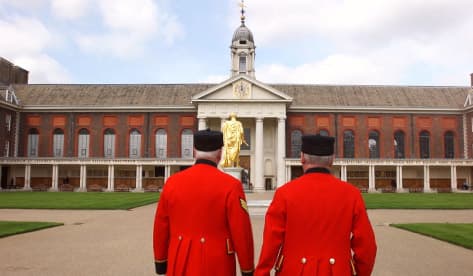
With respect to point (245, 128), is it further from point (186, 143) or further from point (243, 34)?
point (243, 34)

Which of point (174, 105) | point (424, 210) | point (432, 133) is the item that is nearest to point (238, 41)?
point (174, 105)

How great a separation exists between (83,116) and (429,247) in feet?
173

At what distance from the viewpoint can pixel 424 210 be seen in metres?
25.0

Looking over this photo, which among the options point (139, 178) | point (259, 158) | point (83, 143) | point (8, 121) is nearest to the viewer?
point (259, 158)

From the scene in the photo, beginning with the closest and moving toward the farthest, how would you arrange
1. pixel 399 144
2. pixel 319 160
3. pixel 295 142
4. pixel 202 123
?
1. pixel 319 160
2. pixel 202 123
3. pixel 295 142
4. pixel 399 144

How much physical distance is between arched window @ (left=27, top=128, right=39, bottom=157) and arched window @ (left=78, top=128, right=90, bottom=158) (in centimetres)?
543

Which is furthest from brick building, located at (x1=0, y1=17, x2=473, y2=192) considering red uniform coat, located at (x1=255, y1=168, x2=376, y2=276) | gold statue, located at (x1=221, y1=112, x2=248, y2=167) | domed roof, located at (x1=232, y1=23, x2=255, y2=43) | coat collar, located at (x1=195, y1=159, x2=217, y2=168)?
red uniform coat, located at (x1=255, y1=168, x2=376, y2=276)

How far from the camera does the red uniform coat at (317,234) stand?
4277 millimetres

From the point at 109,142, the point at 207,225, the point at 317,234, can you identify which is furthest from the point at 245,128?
the point at 317,234

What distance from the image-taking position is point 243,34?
61.9 metres

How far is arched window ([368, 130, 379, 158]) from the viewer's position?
57438 millimetres

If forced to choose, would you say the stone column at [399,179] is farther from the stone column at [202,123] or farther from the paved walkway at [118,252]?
the paved walkway at [118,252]

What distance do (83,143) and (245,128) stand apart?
2076cm

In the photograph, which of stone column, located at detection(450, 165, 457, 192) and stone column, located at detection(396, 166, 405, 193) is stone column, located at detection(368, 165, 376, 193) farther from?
stone column, located at detection(450, 165, 457, 192)
